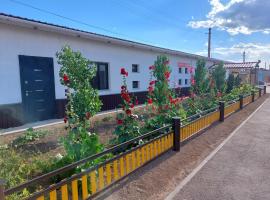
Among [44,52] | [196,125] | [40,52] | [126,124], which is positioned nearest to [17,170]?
[126,124]

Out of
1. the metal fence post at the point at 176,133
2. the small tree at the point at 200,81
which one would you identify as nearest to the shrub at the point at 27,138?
the metal fence post at the point at 176,133

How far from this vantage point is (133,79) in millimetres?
13406

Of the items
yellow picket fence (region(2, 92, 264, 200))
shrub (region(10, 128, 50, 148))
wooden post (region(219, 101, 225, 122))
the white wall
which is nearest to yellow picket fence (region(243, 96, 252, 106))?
wooden post (region(219, 101, 225, 122))

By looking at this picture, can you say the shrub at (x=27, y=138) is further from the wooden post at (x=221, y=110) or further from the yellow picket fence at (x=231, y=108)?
the yellow picket fence at (x=231, y=108)

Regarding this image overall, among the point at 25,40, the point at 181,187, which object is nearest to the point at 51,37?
the point at 25,40

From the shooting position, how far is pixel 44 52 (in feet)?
27.7

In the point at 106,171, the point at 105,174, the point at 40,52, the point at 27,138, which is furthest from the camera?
the point at 40,52

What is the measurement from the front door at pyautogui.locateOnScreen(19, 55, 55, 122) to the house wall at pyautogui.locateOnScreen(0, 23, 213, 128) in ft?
0.62

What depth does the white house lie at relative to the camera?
730 cm

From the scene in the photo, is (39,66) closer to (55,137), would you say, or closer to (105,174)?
(55,137)

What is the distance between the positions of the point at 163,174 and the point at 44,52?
22.3 feet

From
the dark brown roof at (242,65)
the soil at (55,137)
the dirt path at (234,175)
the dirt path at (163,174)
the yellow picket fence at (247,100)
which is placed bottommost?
the dirt path at (234,175)

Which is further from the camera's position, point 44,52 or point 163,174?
point 44,52

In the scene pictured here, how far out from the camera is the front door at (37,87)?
313 inches
